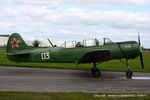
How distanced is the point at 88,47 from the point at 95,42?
54cm

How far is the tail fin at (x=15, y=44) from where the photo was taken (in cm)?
1373

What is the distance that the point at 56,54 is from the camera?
42.4 feet

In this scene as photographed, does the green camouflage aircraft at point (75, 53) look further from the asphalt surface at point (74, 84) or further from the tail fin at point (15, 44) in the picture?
the asphalt surface at point (74, 84)

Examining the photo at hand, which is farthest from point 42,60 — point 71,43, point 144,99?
point 144,99

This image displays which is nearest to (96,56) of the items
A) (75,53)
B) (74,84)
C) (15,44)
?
(75,53)

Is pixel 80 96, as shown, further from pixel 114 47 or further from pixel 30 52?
pixel 30 52

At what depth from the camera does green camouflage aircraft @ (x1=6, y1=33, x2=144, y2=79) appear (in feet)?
38.2

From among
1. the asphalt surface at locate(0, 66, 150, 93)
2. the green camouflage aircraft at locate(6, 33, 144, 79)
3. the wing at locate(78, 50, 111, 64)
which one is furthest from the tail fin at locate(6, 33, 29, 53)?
the wing at locate(78, 50, 111, 64)

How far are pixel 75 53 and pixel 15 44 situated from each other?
4.32 m

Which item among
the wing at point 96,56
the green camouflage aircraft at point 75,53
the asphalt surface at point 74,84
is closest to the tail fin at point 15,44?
the green camouflage aircraft at point 75,53

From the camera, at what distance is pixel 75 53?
12.7m

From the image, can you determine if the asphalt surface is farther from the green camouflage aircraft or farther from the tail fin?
the tail fin

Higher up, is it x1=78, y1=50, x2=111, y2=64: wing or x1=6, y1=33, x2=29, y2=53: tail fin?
x1=6, y1=33, x2=29, y2=53: tail fin

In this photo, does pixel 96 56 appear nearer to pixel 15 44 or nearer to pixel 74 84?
pixel 74 84
